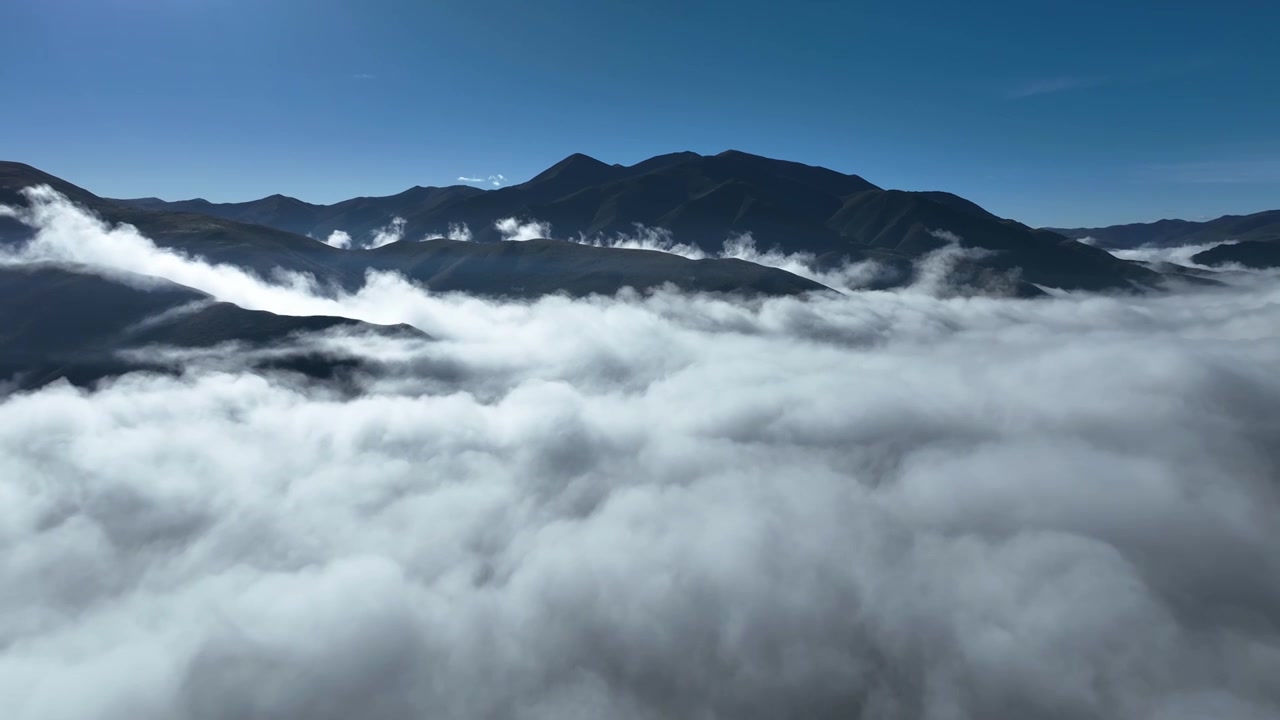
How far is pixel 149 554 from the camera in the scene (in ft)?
346

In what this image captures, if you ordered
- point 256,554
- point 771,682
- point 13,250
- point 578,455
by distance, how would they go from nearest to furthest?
1. point 771,682
2. point 256,554
3. point 578,455
4. point 13,250

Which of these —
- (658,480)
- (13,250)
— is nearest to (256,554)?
(658,480)

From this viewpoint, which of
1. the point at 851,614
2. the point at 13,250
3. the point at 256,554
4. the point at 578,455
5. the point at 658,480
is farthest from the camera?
the point at 13,250

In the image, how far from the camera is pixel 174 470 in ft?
406

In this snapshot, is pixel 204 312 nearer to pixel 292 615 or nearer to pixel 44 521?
pixel 44 521

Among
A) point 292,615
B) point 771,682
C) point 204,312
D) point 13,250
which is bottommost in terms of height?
point 771,682

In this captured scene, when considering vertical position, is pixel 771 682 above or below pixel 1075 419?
below

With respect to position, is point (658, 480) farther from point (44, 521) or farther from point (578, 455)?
point (44, 521)

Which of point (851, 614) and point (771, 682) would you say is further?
point (851, 614)

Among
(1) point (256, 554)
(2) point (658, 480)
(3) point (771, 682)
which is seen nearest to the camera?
(3) point (771, 682)

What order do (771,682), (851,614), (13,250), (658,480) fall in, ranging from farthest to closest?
(13,250) < (658,480) < (851,614) < (771,682)

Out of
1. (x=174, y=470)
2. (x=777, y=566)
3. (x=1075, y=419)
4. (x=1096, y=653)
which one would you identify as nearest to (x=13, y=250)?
(x=174, y=470)

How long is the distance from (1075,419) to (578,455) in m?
136

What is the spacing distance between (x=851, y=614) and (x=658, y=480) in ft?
155
